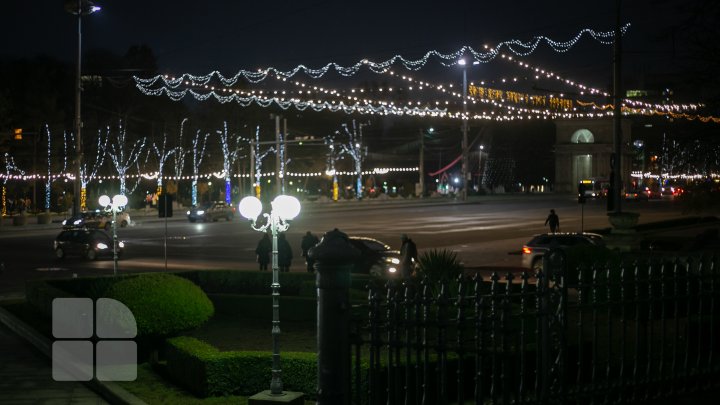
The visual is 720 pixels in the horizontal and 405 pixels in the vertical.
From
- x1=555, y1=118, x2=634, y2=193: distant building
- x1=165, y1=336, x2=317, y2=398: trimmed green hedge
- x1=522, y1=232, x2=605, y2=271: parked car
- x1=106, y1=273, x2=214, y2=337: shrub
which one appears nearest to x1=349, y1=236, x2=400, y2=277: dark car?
Answer: x1=522, y1=232, x2=605, y2=271: parked car

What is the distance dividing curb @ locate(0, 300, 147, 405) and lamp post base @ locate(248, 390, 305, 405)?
192cm

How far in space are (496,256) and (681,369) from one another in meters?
23.9

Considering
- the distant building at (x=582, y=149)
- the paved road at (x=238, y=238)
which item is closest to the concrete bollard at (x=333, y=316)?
the paved road at (x=238, y=238)

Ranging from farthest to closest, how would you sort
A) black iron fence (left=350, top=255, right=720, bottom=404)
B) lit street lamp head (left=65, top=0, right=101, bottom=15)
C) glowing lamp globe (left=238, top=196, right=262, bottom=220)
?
lit street lamp head (left=65, top=0, right=101, bottom=15) → glowing lamp globe (left=238, top=196, right=262, bottom=220) → black iron fence (left=350, top=255, right=720, bottom=404)

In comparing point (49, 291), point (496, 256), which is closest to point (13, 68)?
point (496, 256)

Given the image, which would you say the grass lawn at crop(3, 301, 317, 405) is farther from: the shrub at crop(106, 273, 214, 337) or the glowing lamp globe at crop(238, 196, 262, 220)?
the glowing lamp globe at crop(238, 196, 262, 220)

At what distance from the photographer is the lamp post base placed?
999 centimetres

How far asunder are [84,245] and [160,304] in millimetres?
23471

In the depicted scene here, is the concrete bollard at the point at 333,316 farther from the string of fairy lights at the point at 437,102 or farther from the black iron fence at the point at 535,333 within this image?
the string of fairy lights at the point at 437,102

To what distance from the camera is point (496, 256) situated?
1330 inches

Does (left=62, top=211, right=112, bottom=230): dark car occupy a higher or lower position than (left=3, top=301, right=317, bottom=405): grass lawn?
higher

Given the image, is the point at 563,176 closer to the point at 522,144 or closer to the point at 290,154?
the point at 522,144

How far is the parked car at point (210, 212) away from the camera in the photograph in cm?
6359

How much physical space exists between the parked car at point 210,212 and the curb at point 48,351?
144 ft
